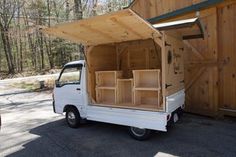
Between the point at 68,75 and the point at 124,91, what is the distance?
5.53 ft

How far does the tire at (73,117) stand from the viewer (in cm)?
676

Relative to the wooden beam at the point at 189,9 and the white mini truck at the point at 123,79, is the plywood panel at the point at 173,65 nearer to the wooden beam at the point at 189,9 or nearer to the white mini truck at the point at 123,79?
the white mini truck at the point at 123,79

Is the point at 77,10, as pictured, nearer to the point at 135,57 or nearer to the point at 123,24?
the point at 135,57

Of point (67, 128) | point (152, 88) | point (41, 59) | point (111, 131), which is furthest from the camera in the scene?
point (41, 59)

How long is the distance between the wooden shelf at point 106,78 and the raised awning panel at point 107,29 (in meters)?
0.78

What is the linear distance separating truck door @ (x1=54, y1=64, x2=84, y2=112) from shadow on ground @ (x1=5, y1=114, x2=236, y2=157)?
0.69 meters

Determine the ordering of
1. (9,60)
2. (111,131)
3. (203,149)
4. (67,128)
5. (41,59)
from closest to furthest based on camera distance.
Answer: (203,149)
(111,131)
(67,128)
(9,60)
(41,59)

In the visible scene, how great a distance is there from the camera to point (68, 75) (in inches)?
282

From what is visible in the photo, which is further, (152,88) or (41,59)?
(41,59)

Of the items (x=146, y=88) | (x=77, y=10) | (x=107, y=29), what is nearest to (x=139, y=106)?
(x=146, y=88)

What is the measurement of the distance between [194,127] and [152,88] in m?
1.63

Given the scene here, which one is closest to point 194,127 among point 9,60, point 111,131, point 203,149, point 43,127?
point 203,149

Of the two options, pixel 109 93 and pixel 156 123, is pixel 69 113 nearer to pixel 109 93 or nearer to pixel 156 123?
pixel 109 93

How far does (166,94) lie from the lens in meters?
5.21
